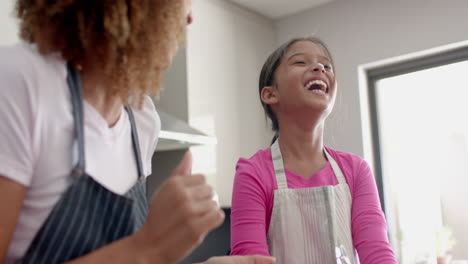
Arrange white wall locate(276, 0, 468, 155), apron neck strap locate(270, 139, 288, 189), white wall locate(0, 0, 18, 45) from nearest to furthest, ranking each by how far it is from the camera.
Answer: apron neck strap locate(270, 139, 288, 189) < white wall locate(0, 0, 18, 45) < white wall locate(276, 0, 468, 155)

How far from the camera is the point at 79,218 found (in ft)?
1.82

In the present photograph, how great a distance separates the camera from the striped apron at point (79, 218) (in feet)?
1.74

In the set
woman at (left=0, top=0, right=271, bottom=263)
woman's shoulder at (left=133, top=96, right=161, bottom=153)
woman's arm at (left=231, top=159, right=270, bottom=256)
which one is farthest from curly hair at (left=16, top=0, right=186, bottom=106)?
woman's arm at (left=231, top=159, right=270, bottom=256)

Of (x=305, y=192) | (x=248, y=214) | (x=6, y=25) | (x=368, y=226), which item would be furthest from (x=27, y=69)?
(x=6, y=25)

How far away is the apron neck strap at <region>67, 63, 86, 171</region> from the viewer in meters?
0.54

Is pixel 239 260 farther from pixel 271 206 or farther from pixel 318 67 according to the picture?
pixel 318 67

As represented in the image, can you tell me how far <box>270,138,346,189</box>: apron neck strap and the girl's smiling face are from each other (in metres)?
0.12

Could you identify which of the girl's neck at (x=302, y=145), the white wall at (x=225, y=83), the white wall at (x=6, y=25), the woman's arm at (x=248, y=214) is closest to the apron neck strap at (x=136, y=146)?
the woman's arm at (x=248, y=214)

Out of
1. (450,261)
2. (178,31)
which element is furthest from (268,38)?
(178,31)

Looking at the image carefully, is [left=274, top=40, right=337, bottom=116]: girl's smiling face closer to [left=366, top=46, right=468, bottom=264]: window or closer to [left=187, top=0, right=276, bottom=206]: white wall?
[left=187, top=0, right=276, bottom=206]: white wall

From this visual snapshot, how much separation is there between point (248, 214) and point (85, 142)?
53cm

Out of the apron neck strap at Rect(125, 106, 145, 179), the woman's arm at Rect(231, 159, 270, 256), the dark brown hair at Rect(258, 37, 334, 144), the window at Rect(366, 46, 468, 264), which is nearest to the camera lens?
the apron neck strap at Rect(125, 106, 145, 179)

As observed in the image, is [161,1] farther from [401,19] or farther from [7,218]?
[401,19]

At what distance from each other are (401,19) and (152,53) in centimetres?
218
